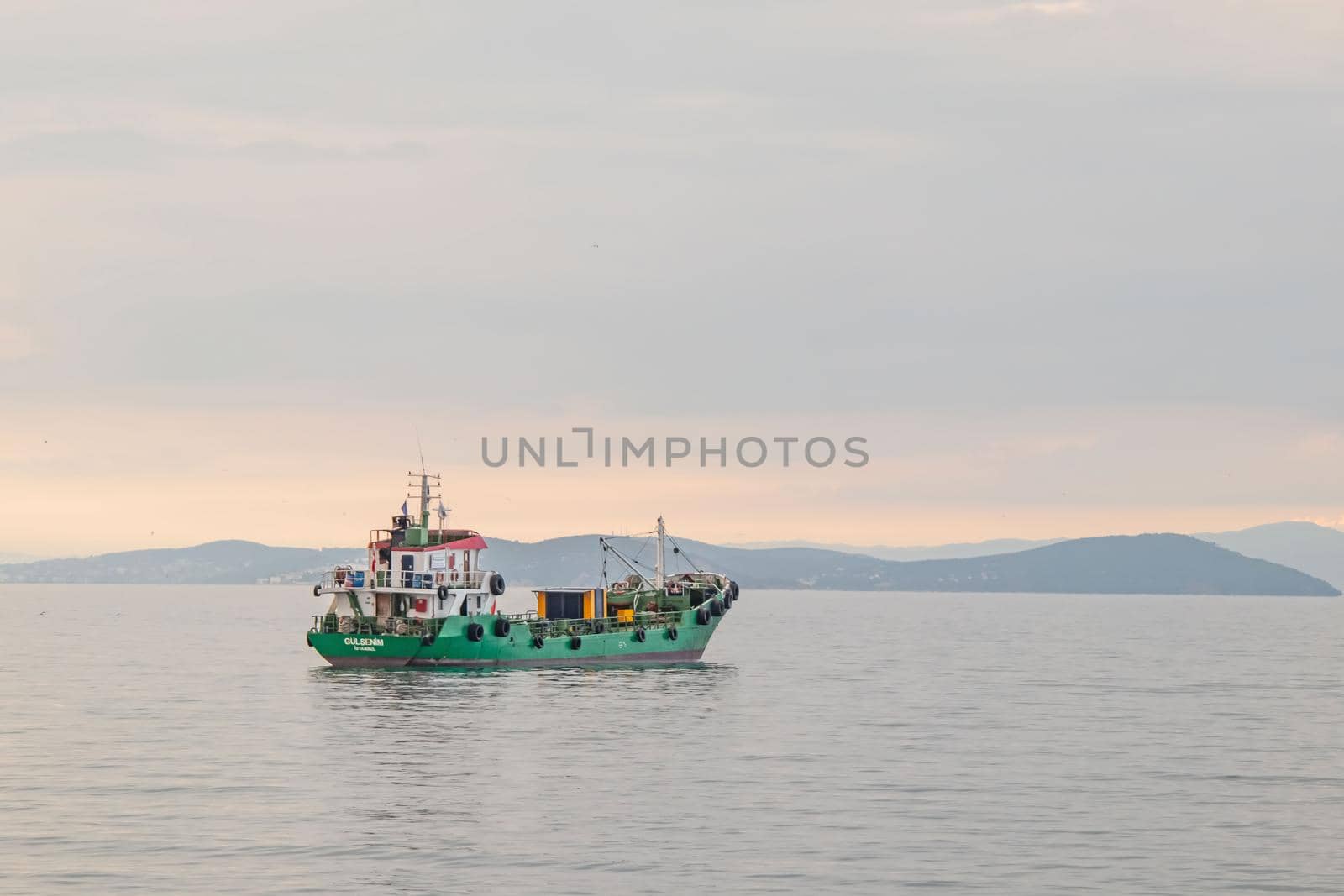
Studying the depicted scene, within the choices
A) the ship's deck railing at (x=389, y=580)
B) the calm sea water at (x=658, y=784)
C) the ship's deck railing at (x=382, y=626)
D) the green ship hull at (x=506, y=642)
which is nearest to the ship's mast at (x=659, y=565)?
the green ship hull at (x=506, y=642)

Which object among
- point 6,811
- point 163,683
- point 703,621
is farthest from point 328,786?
point 703,621

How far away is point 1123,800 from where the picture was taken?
156ft

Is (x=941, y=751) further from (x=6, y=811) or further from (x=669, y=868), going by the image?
(x=6, y=811)

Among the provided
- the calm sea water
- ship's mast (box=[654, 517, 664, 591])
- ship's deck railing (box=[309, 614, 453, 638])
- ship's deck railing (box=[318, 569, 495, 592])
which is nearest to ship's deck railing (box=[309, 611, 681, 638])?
ship's deck railing (box=[309, 614, 453, 638])

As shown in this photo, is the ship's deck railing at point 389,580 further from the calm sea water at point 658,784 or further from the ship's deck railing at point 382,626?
the calm sea water at point 658,784

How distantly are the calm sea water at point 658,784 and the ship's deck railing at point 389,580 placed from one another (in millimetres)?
4740

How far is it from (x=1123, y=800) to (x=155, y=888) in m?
27.0

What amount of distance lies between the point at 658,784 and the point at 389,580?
4487cm

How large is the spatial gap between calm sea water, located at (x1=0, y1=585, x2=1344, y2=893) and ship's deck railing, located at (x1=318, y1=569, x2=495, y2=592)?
474 centimetres

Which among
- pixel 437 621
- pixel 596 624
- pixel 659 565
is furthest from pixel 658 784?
pixel 659 565

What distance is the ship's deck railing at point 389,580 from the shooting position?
91062 mm

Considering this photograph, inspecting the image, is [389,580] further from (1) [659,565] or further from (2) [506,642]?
(1) [659,565]

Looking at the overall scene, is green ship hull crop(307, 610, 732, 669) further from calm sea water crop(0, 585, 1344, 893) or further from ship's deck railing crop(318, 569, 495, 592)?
ship's deck railing crop(318, 569, 495, 592)

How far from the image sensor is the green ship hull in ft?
294
